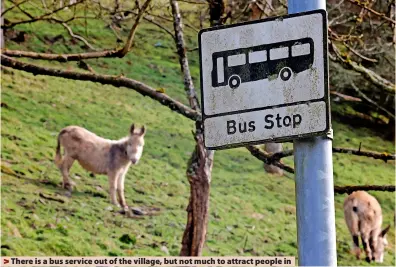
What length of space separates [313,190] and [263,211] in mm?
12004

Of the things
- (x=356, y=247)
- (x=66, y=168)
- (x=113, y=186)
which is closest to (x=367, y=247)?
(x=356, y=247)

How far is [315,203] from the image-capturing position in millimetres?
2332

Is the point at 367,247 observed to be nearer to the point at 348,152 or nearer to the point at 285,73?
the point at 348,152

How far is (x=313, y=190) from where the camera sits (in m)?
2.34

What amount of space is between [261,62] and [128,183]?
1123 centimetres

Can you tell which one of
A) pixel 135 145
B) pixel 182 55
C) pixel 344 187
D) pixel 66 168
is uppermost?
pixel 182 55

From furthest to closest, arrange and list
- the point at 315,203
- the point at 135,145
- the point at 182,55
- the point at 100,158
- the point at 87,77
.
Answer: the point at 100,158 → the point at 135,145 → the point at 182,55 → the point at 87,77 → the point at 315,203

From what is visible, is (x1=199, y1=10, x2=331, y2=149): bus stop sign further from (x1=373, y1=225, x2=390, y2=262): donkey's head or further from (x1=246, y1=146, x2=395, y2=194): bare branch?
(x1=373, y1=225, x2=390, y2=262): donkey's head

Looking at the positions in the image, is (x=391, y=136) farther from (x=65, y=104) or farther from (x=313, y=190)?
(x=313, y=190)

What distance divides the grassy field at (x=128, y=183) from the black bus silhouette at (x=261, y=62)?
8.32 meters

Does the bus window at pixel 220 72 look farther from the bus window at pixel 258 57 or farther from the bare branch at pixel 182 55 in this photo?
the bare branch at pixel 182 55

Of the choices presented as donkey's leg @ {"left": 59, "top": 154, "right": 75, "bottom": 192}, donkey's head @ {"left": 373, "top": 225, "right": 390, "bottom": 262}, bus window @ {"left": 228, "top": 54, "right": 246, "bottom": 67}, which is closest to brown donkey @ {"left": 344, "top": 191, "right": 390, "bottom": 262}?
donkey's head @ {"left": 373, "top": 225, "right": 390, "bottom": 262}

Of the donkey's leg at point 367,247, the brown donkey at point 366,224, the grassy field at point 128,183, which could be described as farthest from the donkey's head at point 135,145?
the donkey's leg at point 367,247

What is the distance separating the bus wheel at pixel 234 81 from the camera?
8.10 ft
